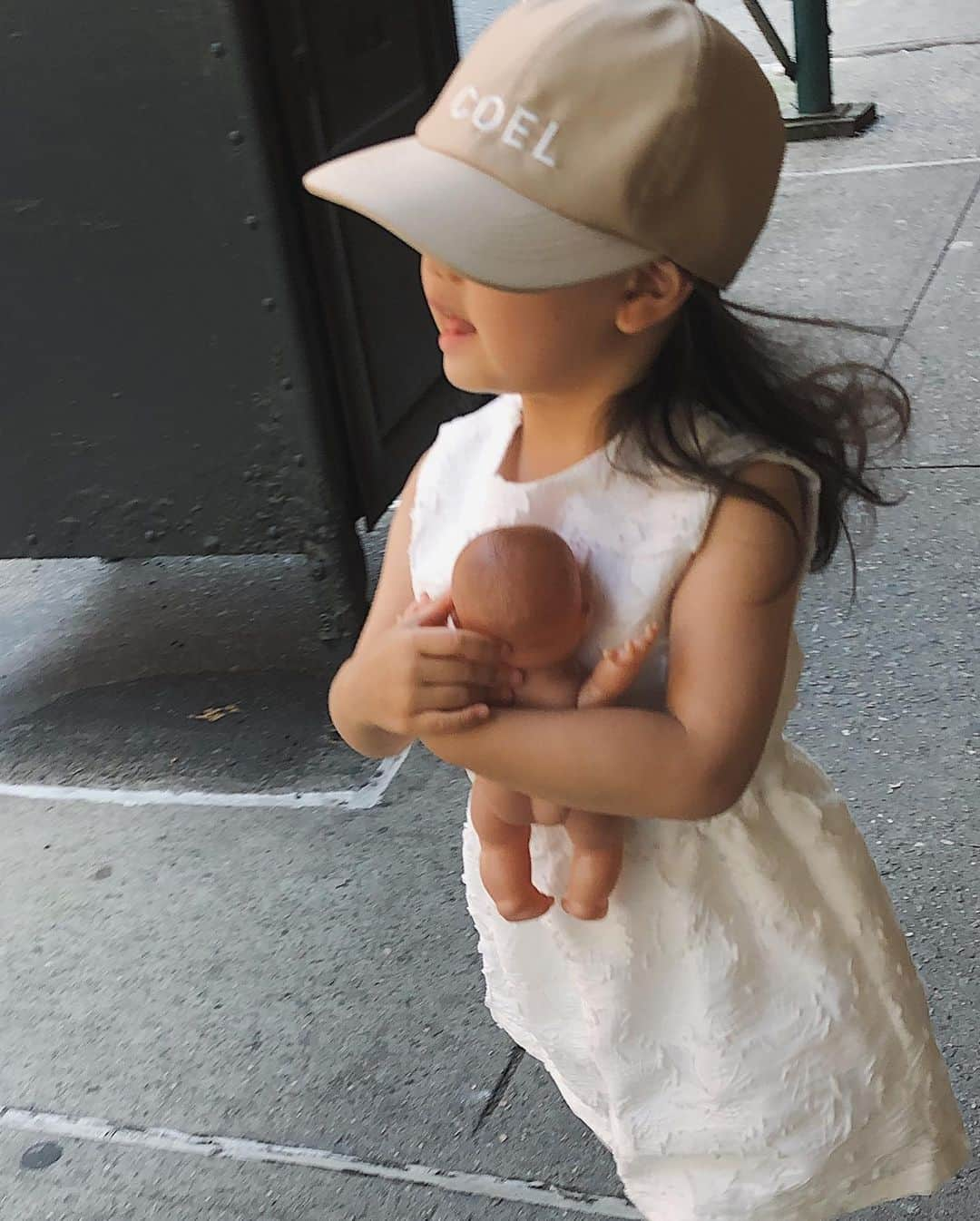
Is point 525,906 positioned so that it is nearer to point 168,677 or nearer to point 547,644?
point 547,644

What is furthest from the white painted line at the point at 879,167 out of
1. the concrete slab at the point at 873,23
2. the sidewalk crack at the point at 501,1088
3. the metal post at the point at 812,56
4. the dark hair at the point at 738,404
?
the dark hair at the point at 738,404

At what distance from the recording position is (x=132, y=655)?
3.83m

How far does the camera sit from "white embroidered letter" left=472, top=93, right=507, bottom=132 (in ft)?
3.89

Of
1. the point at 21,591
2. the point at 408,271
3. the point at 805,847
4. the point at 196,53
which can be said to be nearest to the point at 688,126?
the point at 805,847

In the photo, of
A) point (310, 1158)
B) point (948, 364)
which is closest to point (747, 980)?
point (310, 1158)

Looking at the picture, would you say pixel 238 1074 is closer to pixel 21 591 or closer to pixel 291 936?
pixel 291 936

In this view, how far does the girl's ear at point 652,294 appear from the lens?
48.7 inches

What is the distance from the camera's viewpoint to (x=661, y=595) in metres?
1.29

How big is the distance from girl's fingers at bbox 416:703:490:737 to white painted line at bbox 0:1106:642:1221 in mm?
1112

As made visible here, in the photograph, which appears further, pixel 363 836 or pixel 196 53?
pixel 363 836

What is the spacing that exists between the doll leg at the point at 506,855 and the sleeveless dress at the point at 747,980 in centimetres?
8

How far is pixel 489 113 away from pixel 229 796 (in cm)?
224

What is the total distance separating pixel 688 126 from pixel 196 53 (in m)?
1.80

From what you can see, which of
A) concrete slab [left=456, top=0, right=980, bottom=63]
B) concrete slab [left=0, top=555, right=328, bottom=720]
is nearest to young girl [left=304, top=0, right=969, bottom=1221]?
concrete slab [left=0, top=555, right=328, bottom=720]
